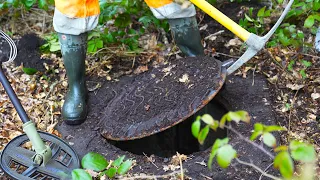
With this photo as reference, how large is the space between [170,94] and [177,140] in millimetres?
883

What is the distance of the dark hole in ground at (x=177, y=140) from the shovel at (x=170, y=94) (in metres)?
0.34

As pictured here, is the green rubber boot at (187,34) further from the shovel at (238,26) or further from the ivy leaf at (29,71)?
the ivy leaf at (29,71)

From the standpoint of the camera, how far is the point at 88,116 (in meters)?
2.90

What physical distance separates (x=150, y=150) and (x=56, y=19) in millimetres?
1069

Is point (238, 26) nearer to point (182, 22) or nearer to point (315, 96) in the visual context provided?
point (182, 22)

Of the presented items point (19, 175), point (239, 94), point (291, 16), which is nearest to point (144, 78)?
point (239, 94)

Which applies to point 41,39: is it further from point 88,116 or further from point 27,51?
point 88,116

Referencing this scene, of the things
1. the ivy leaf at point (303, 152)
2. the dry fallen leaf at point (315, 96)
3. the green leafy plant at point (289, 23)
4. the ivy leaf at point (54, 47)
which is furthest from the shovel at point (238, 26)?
the ivy leaf at point (54, 47)

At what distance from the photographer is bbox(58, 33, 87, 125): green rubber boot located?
273 centimetres

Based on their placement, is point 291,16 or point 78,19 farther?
point 291,16

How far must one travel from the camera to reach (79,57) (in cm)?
276

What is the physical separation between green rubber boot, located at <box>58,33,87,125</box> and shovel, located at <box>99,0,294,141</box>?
6.1 inches

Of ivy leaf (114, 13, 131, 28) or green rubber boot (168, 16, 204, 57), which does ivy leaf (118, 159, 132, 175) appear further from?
ivy leaf (114, 13, 131, 28)

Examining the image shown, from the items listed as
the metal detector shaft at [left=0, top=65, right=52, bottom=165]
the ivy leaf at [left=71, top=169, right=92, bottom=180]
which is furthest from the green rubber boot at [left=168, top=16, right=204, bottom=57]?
the ivy leaf at [left=71, top=169, right=92, bottom=180]
